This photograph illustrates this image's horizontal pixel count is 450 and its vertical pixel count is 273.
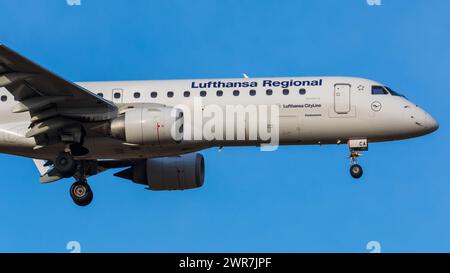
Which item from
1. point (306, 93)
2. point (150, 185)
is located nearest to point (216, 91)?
point (306, 93)

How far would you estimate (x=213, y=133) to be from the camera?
38188 mm

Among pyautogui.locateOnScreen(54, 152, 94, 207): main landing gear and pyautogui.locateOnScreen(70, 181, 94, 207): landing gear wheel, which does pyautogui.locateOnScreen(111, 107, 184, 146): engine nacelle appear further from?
pyautogui.locateOnScreen(70, 181, 94, 207): landing gear wheel

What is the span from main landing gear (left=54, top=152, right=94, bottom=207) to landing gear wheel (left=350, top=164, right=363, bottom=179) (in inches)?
408

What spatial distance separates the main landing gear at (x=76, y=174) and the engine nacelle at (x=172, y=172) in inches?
110

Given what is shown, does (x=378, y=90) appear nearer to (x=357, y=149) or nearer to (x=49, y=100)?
(x=357, y=149)

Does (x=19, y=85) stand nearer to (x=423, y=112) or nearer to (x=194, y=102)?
(x=194, y=102)

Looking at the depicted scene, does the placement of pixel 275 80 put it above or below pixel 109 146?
above

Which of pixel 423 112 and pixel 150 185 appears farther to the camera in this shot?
pixel 150 185

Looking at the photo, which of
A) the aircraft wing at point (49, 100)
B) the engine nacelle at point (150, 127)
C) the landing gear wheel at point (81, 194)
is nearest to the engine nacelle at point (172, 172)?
the landing gear wheel at point (81, 194)

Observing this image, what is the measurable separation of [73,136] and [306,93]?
902 centimetres

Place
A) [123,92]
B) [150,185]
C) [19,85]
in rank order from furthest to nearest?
1. [150,185]
2. [123,92]
3. [19,85]

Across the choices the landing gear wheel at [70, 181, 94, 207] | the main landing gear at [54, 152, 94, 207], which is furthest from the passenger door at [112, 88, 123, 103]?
the landing gear wheel at [70, 181, 94, 207]

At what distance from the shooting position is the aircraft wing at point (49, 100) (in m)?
36.2

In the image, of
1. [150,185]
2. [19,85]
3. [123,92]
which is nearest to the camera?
[19,85]
